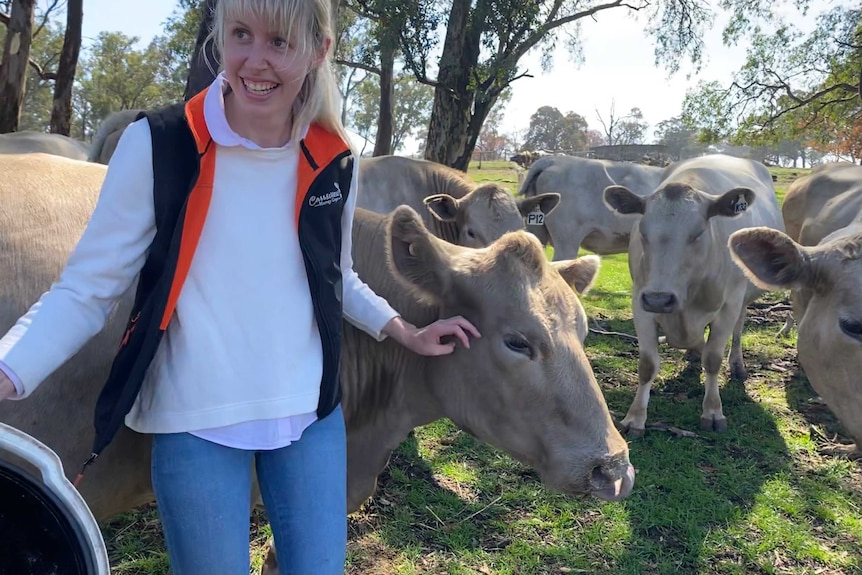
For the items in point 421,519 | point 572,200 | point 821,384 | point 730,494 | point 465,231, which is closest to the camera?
point 821,384

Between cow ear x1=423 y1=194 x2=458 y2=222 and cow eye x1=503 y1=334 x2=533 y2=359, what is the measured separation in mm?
4177

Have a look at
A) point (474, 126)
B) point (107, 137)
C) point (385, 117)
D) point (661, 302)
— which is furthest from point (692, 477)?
point (385, 117)

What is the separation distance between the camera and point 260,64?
69.4 inches

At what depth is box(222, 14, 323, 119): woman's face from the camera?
176cm

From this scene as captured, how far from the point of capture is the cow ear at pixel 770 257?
12.6 feet

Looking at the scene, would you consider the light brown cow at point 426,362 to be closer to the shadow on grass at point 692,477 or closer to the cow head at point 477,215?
the shadow on grass at point 692,477

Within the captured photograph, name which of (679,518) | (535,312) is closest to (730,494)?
(679,518)

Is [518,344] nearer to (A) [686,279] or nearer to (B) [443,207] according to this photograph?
(A) [686,279]

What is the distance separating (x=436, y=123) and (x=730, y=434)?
23.4 ft

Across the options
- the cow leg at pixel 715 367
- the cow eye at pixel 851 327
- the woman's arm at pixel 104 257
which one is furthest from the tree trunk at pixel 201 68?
the cow leg at pixel 715 367

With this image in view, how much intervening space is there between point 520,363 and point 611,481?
540 millimetres

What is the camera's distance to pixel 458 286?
8.36 feet

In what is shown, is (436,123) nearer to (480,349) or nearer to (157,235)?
(480,349)

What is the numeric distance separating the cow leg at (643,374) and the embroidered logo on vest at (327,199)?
4325 millimetres
